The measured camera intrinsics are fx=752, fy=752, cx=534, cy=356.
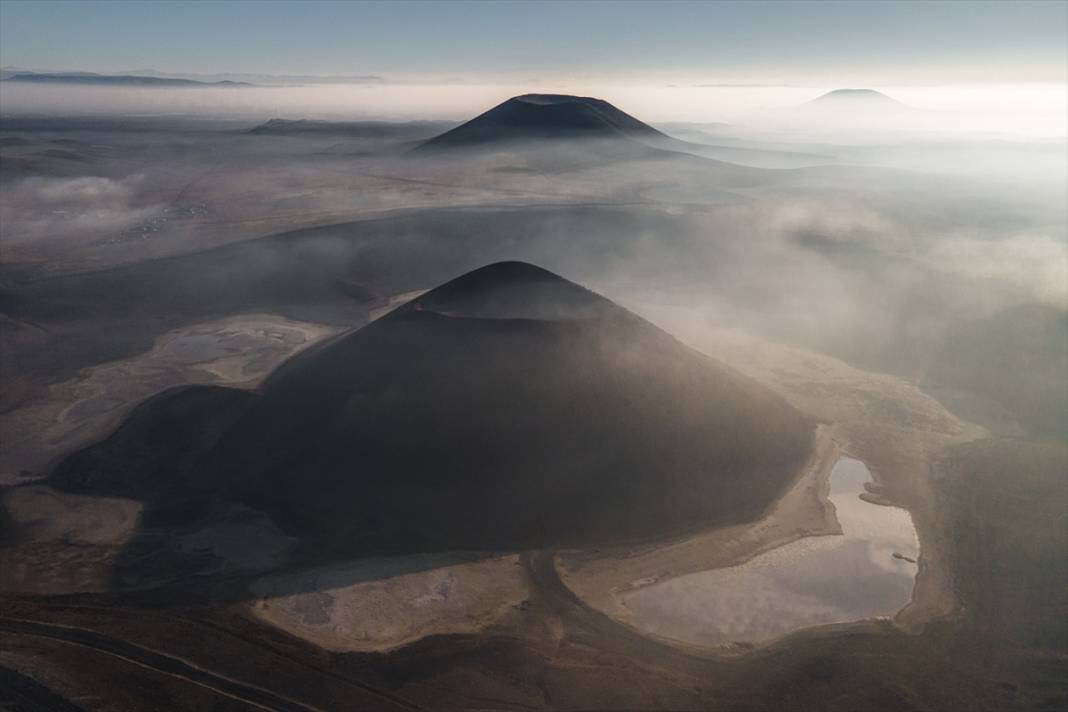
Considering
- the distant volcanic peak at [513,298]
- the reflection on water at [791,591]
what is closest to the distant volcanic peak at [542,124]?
the distant volcanic peak at [513,298]

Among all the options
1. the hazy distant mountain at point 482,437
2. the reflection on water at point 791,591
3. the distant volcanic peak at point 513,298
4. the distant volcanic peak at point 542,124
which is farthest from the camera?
the distant volcanic peak at point 542,124

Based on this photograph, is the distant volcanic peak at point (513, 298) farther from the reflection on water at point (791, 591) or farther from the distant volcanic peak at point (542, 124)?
the distant volcanic peak at point (542, 124)

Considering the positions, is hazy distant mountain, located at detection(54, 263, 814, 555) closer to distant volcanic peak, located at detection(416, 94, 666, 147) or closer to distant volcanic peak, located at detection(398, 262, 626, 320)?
distant volcanic peak, located at detection(398, 262, 626, 320)

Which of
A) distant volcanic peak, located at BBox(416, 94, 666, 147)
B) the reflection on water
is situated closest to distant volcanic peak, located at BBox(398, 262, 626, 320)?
the reflection on water

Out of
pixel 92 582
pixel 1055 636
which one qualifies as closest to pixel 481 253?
pixel 92 582

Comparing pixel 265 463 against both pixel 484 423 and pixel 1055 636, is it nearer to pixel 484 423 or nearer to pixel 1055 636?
pixel 484 423
